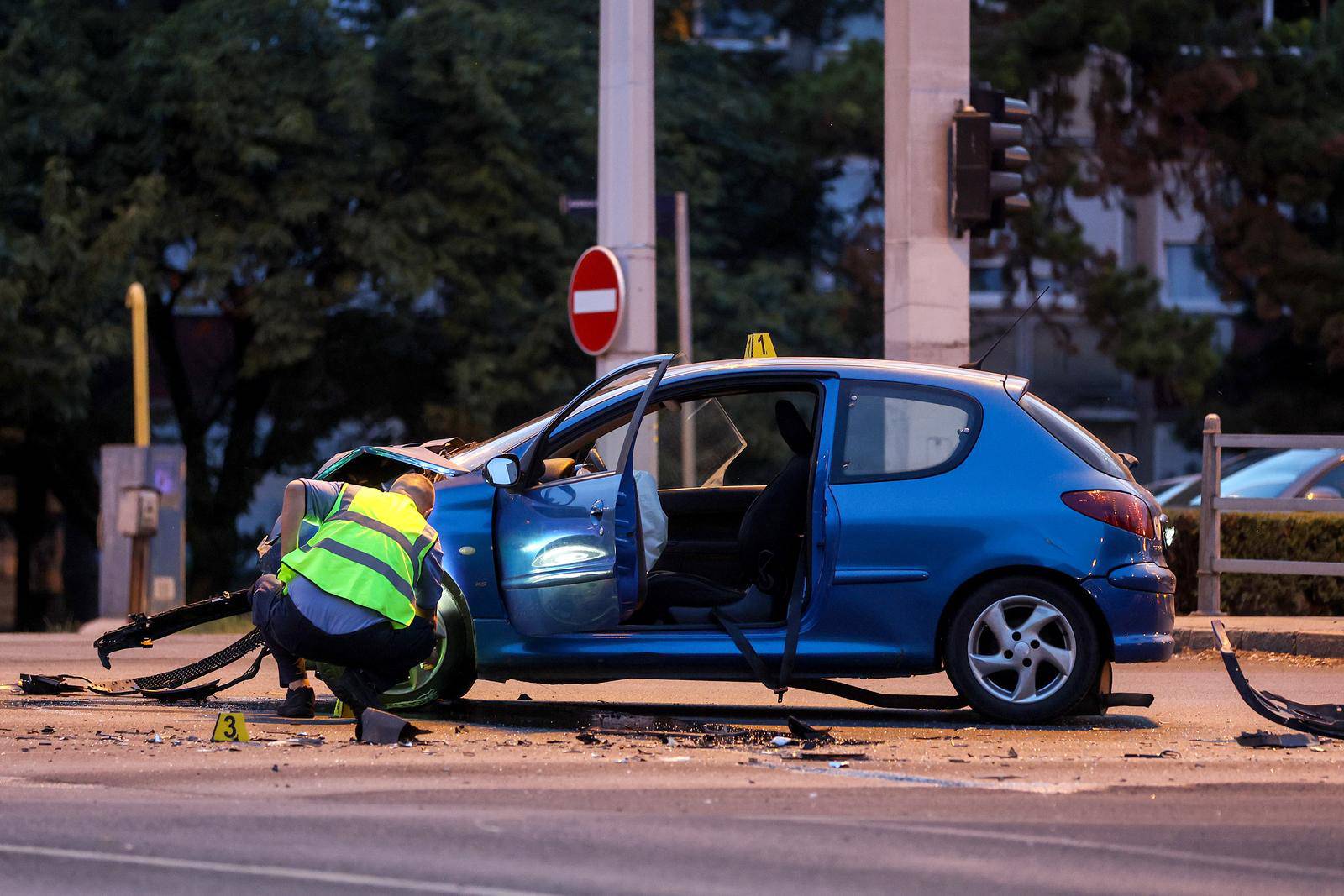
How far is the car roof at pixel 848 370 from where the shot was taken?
29.3ft

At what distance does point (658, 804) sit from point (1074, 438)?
10.4 ft

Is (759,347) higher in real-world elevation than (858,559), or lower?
higher

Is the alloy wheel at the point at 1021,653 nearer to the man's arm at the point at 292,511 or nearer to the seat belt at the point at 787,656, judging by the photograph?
the seat belt at the point at 787,656

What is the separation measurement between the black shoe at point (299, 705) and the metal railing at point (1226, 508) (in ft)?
21.9

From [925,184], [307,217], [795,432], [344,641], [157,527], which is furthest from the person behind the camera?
[307,217]

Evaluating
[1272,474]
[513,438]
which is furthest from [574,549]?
[1272,474]

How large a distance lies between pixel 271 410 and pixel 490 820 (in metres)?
18.3

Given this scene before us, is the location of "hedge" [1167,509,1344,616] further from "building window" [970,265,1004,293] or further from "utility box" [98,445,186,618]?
"building window" [970,265,1004,293]

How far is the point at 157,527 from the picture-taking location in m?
16.7

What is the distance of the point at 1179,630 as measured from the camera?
41.4 ft

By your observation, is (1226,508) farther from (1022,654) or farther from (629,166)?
(1022,654)

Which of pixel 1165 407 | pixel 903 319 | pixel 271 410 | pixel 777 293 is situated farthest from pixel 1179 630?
pixel 1165 407

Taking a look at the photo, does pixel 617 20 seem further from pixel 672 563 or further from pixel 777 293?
pixel 777 293

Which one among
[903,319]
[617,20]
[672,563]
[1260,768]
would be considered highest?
[617,20]
